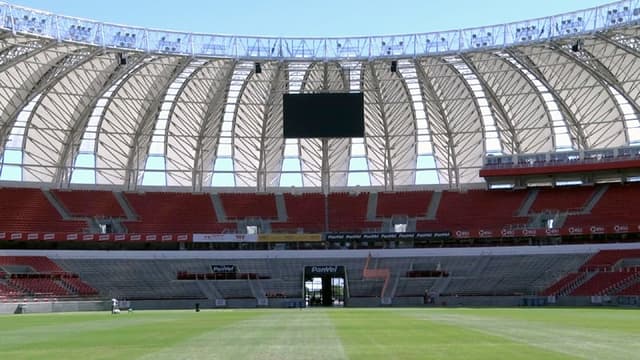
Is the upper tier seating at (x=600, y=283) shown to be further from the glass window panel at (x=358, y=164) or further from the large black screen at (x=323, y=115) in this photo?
the glass window panel at (x=358, y=164)

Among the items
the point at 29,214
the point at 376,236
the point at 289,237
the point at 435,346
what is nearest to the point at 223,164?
the point at 289,237

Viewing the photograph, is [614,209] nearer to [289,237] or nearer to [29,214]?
[289,237]

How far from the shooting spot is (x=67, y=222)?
249 ft

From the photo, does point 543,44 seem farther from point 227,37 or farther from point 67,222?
point 67,222

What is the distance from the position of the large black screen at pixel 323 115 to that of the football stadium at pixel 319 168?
12 centimetres

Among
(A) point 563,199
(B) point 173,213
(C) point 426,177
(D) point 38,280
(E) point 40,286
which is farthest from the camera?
(C) point 426,177

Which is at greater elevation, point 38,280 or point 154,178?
point 154,178

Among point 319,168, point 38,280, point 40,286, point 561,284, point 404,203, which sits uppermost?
point 319,168

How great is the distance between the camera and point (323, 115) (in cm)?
6569

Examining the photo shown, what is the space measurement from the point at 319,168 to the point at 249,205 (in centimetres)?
840

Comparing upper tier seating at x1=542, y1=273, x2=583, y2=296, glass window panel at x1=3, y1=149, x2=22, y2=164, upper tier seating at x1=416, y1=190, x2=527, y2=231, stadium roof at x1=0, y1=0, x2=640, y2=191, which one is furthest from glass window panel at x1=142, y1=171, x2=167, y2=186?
upper tier seating at x1=542, y1=273, x2=583, y2=296

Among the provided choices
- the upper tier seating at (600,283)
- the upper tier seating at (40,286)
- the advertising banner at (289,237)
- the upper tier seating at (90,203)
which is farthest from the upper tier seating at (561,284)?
the upper tier seating at (90,203)

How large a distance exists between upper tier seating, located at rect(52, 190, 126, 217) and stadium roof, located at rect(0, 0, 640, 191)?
148cm

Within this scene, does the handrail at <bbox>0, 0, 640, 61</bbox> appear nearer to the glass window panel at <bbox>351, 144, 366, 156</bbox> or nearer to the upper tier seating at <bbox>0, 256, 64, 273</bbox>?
the glass window panel at <bbox>351, 144, 366, 156</bbox>
